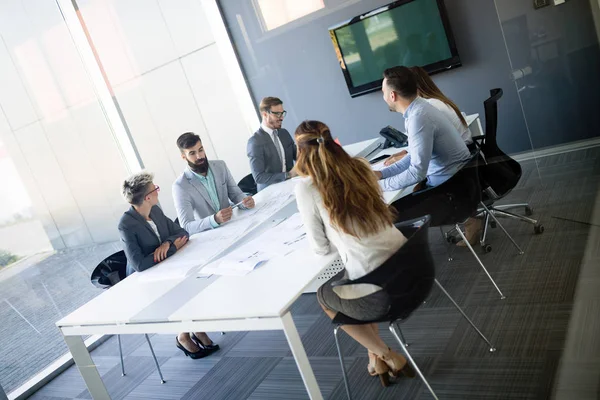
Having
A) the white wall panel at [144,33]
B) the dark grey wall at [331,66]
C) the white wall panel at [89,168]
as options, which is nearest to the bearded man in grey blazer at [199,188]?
the white wall panel at [89,168]

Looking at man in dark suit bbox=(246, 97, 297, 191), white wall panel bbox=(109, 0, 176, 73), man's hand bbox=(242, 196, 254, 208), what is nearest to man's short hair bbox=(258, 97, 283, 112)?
man in dark suit bbox=(246, 97, 297, 191)

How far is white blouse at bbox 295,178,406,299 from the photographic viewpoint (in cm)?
236

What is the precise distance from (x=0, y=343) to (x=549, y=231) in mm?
3801

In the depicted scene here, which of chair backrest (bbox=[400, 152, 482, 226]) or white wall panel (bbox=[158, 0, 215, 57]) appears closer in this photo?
chair backrest (bbox=[400, 152, 482, 226])

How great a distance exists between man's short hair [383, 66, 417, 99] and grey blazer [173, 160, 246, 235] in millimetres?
1522

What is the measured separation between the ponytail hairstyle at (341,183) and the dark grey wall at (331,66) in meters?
3.18

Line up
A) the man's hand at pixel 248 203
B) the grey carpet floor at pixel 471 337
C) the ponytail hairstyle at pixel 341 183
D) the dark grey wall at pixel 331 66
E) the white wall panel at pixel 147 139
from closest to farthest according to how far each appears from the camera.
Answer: the grey carpet floor at pixel 471 337
the ponytail hairstyle at pixel 341 183
the man's hand at pixel 248 203
the dark grey wall at pixel 331 66
the white wall panel at pixel 147 139

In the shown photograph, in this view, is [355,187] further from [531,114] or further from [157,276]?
[157,276]

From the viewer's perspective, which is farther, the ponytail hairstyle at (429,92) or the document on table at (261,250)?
the ponytail hairstyle at (429,92)

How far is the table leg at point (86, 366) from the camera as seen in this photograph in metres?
3.01

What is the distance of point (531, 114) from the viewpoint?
1.98 m

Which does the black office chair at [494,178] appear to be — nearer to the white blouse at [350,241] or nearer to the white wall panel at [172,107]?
the white blouse at [350,241]

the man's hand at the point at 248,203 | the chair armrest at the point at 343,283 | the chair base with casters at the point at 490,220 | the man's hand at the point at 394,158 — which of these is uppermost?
the man's hand at the point at 248,203

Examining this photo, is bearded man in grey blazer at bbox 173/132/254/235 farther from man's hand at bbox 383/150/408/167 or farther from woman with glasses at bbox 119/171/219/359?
man's hand at bbox 383/150/408/167
